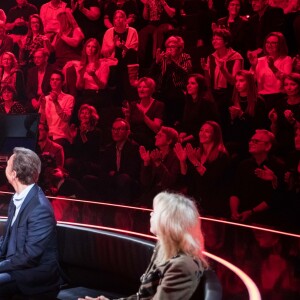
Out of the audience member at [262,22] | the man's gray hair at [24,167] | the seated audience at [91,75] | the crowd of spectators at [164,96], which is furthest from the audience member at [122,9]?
the man's gray hair at [24,167]

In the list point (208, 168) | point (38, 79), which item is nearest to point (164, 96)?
point (208, 168)

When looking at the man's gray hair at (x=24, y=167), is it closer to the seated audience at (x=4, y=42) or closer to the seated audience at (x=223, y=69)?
the seated audience at (x=223, y=69)

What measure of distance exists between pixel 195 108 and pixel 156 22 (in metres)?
1.30

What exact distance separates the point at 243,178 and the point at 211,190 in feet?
1.54

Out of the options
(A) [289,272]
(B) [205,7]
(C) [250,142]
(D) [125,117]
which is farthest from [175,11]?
(A) [289,272]

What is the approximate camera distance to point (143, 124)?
6.97 metres

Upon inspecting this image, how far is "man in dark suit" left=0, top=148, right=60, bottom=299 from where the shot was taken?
290 centimetres

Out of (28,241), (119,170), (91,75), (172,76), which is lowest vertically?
(119,170)

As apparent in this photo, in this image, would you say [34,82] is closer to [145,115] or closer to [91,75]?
[91,75]

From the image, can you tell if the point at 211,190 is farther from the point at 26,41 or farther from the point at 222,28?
the point at 26,41

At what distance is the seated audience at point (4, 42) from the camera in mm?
8445

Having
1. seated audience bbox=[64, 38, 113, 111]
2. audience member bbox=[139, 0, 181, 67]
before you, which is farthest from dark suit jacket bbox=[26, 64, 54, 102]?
audience member bbox=[139, 0, 181, 67]

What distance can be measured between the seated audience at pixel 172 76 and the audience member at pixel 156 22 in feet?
0.48

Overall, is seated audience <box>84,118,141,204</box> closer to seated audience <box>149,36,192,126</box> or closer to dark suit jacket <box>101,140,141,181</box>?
dark suit jacket <box>101,140,141,181</box>
